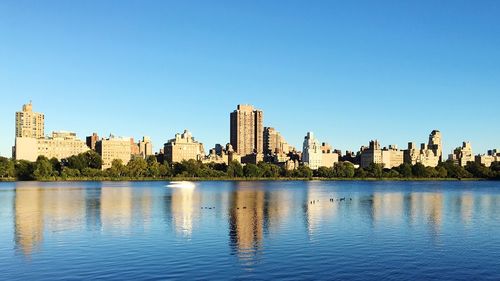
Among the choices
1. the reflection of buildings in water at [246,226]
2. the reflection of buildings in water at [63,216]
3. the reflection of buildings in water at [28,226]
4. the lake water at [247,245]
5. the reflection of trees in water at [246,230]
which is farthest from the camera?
the reflection of buildings in water at [63,216]

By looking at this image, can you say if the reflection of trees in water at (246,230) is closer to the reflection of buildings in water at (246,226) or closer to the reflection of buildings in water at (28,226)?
the reflection of buildings in water at (246,226)

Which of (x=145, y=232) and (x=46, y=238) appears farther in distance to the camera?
(x=145, y=232)

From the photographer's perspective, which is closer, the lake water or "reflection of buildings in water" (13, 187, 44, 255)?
the lake water

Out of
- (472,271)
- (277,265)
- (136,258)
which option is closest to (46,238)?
(136,258)

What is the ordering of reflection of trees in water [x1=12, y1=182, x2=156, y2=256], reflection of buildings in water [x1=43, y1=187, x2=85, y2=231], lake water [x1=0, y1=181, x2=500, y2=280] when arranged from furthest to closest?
reflection of buildings in water [x1=43, y1=187, x2=85, y2=231] → reflection of trees in water [x1=12, y1=182, x2=156, y2=256] → lake water [x1=0, y1=181, x2=500, y2=280]

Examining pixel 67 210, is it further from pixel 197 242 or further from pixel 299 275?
pixel 299 275

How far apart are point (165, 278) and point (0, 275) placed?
10.3m

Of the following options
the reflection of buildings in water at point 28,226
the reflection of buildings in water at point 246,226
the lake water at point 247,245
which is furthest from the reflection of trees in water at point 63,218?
the reflection of buildings in water at point 246,226

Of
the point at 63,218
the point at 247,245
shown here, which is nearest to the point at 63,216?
the point at 63,218

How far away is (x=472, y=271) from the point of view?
119 feet

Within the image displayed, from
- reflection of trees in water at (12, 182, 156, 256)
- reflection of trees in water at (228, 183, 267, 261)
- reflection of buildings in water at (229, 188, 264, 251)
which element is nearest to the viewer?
reflection of trees in water at (228, 183, 267, 261)

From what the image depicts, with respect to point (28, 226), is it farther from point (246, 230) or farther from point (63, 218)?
point (246, 230)

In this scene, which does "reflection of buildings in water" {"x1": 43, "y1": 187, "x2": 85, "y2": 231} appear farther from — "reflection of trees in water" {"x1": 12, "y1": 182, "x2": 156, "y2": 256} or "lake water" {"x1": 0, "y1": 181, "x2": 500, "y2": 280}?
"lake water" {"x1": 0, "y1": 181, "x2": 500, "y2": 280}

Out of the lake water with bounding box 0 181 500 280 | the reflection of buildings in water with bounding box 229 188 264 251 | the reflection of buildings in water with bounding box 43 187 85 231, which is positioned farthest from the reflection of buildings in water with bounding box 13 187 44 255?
the reflection of buildings in water with bounding box 229 188 264 251
